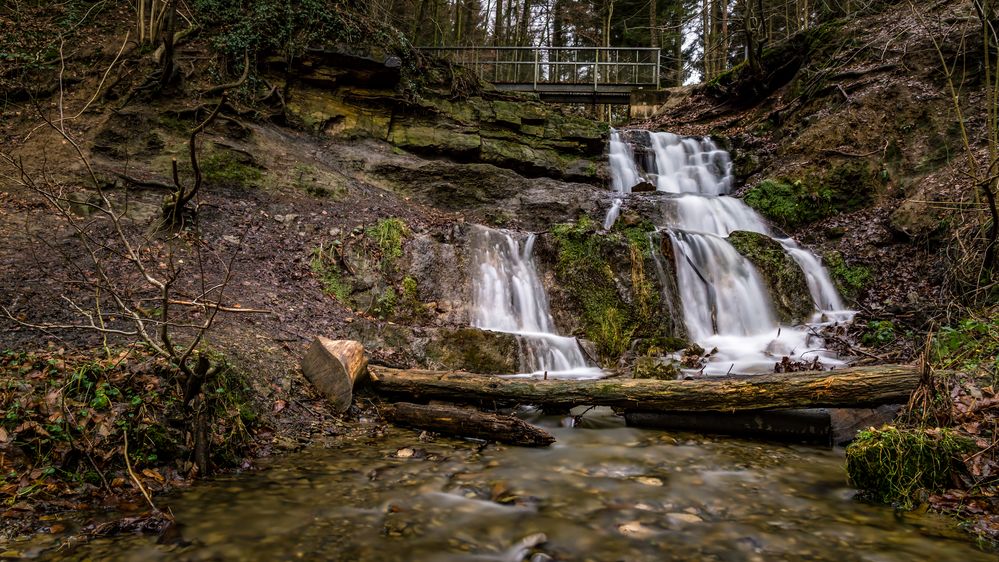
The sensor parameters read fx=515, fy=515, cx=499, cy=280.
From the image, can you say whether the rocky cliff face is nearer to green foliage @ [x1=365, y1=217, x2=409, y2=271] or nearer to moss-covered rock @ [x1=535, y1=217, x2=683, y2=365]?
green foliage @ [x1=365, y1=217, x2=409, y2=271]

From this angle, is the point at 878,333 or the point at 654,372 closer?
the point at 654,372

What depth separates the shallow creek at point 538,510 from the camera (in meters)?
2.78


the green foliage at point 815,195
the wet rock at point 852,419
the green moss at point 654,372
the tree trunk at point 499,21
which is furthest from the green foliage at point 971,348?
the tree trunk at point 499,21

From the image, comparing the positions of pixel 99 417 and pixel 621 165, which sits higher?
pixel 621 165

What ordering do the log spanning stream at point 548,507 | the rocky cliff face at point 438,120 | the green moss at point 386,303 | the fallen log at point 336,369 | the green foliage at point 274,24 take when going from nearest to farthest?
the log spanning stream at point 548,507, the fallen log at point 336,369, the green moss at point 386,303, the green foliage at point 274,24, the rocky cliff face at point 438,120

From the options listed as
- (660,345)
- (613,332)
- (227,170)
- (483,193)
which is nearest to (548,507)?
(660,345)

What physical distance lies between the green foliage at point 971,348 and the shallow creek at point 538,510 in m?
1.30

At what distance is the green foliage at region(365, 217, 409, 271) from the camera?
8.44 metres

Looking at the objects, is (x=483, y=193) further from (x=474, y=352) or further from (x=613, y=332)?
(x=474, y=352)

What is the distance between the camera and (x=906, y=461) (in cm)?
331

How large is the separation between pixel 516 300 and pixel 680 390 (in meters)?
4.24

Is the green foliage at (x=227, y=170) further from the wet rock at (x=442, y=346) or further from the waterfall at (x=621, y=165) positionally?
the waterfall at (x=621, y=165)

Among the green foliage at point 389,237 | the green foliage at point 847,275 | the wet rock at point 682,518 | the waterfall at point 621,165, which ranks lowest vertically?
the wet rock at point 682,518

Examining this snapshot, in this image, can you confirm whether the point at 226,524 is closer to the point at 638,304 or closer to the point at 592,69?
the point at 638,304
